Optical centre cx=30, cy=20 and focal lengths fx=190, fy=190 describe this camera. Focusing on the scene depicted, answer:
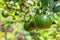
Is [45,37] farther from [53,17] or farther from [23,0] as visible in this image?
[23,0]

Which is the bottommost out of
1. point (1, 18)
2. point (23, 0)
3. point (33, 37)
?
point (33, 37)

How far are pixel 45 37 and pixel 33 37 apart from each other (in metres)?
0.10

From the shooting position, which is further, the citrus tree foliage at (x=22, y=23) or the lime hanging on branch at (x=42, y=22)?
the citrus tree foliage at (x=22, y=23)

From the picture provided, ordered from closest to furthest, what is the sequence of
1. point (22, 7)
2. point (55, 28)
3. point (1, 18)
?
point (55, 28), point (1, 18), point (22, 7)

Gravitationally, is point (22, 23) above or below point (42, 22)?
below

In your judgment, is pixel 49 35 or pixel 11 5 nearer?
pixel 49 35

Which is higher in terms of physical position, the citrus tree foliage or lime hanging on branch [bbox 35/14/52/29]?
lime hanging on branch [bbox 35/14/52/29]

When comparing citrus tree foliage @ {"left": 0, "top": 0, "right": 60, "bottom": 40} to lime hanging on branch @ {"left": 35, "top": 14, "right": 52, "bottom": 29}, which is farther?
citrus tree foliage @ {"left": 0, "top": 0, "right": 60, "bottom": 40}

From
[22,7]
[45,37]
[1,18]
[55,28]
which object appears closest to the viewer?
[45,37]

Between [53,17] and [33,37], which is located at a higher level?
[53,17]

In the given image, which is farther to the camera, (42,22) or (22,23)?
(22,23)

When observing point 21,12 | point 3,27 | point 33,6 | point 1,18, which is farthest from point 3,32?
point 33,6

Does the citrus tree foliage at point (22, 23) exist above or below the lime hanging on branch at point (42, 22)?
below

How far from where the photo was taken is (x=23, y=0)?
188 centimetres
